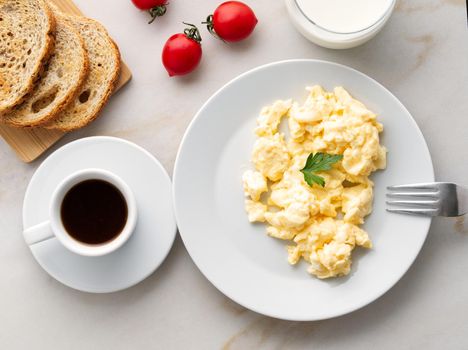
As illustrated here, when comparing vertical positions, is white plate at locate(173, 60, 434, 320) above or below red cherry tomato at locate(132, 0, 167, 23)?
below

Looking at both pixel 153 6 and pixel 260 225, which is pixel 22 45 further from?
pixel 260 225

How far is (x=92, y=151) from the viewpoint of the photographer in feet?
6.88

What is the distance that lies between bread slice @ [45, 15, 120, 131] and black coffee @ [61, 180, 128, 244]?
0.27m

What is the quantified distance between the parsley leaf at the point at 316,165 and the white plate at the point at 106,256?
1.63 feet

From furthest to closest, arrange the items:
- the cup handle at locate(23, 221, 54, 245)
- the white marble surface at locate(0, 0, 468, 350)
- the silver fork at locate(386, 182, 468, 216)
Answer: the white marble surface at locate(0, 0, 468, 350) → the silver fork at locate(386, 182, 468, 216) → the cup handle at locate(23, 221, 54, 245)

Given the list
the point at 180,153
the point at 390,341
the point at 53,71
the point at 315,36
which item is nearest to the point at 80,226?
the point at 180,153

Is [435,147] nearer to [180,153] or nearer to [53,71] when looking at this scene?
[180,153]

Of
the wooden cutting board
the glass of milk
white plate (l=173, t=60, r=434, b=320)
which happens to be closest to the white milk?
the glass of milk

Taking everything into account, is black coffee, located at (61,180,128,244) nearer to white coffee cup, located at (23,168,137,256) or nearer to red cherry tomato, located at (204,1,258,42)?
white coffee cup, located at (23,168,137,256)

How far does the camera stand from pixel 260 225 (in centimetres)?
208

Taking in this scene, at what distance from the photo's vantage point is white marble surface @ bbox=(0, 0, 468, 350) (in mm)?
2193

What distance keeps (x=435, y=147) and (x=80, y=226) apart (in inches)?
52.1

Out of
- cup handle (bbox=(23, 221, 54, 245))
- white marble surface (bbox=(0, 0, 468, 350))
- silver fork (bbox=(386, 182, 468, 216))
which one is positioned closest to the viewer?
cup handle (bbox=(23, 221, 54, 245))

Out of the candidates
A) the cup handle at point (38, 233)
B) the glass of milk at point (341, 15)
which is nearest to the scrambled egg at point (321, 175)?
the glass of milk at point (341, 15)
